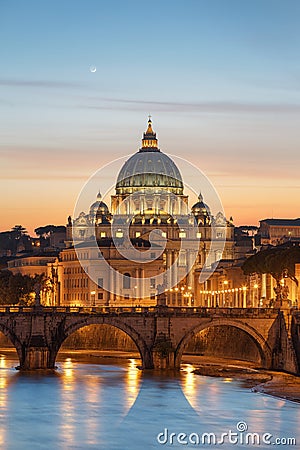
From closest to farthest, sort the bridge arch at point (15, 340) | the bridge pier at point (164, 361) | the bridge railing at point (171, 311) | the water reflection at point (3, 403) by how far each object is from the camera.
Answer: the water reflection at point (3, 403), the bridge pier at point (164, 361), the bridge arch at point (15, 340), the bridge railing at point (171, 311)

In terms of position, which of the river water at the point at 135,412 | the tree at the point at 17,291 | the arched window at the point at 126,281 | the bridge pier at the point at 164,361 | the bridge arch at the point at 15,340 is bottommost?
the river water at the point at 135,412

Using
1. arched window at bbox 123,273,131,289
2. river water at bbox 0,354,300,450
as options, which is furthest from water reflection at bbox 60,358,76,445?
arched window at bbox 123,273,131,289

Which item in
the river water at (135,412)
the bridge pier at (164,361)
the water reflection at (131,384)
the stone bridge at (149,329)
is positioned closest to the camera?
the river water at (135,412)

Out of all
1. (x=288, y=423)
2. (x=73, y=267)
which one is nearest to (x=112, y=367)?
(x=288, y=423)

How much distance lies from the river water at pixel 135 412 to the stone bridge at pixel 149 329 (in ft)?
4.44

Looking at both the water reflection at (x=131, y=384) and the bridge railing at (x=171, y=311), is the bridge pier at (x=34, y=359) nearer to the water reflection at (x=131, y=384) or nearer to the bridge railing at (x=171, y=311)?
the bridge railing at (x=171, y=311)

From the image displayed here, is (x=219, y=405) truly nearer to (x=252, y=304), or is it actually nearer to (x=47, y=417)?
(x=47, y=417)

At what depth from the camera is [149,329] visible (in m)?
90.8

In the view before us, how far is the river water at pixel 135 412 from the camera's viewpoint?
6588 centimetres

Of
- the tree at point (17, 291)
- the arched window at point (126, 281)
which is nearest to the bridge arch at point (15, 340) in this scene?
the tree at point (17, 291)

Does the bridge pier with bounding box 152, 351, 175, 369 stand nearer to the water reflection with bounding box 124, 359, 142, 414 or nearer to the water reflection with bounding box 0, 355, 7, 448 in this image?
the water reflection with bounding box 124, 359, 142, 414

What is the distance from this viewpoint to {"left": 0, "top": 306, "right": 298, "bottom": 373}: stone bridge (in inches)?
3546

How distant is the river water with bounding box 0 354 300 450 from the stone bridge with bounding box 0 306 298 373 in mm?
1353

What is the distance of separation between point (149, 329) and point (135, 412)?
1702 centimetres
